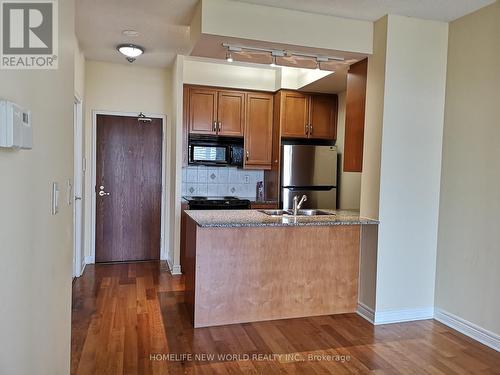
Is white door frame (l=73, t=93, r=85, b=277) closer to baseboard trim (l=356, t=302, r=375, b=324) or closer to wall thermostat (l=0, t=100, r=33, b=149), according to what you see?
baseboard trim (l=356, t=302, r=375, b=324)

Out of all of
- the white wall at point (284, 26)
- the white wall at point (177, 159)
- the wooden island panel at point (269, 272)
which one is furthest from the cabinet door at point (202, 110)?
the white wall at point (284, 26)

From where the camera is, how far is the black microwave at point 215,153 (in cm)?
507

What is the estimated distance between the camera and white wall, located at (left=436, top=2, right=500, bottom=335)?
2930 millimetres

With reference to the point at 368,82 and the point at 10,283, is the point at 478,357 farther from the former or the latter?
the point at 10,283

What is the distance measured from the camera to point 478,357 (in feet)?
9.09

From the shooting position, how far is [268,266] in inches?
132

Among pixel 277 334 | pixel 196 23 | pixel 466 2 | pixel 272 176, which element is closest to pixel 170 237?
pixel 272 176

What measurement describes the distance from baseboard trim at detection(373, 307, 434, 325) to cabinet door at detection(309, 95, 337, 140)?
2646 millimetres

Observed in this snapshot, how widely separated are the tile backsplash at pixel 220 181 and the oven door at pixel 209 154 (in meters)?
0.29

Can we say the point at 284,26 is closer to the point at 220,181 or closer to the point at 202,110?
the point at 202,110

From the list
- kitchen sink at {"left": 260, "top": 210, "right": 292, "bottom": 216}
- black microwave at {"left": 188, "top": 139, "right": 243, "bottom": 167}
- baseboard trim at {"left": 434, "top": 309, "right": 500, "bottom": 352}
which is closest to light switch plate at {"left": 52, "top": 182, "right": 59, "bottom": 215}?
kitchen sink at {"left": 260, "top": 210, "right": 292, "bottom": 216}

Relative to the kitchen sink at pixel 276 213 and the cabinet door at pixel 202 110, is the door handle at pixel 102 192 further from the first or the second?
the kitchen sink at pixel 276 213

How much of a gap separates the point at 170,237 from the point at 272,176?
62.5 inches

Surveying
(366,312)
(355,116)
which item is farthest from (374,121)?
(366,312)
